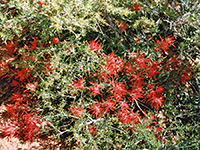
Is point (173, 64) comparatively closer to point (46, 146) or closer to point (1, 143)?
point (46, 146)

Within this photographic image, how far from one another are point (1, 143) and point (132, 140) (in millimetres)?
1783

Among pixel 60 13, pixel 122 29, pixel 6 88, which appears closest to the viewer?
pixel 60 13

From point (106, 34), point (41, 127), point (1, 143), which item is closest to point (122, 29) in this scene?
point (106, 34)

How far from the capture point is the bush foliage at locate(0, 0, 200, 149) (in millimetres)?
2467

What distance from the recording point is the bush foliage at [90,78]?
2.47 meters

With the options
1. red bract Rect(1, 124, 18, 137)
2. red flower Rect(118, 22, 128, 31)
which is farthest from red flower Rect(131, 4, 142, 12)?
red bract Rect(1, 124, 18, 137)

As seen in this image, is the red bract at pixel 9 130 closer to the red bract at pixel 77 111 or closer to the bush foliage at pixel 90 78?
the bush foliage at pixel 90 78

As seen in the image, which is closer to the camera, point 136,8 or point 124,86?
point 124,86

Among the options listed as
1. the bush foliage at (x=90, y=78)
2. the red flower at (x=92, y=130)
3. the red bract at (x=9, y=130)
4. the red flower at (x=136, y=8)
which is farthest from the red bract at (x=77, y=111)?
the red flower at (x=136, y=8)

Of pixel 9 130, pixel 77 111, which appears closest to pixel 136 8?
pixel 77 111

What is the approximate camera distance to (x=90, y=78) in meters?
2.82

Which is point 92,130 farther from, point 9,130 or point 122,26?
point 122,26

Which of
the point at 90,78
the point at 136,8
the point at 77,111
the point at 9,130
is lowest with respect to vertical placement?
the point at 9,130

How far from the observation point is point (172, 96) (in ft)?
10.2
